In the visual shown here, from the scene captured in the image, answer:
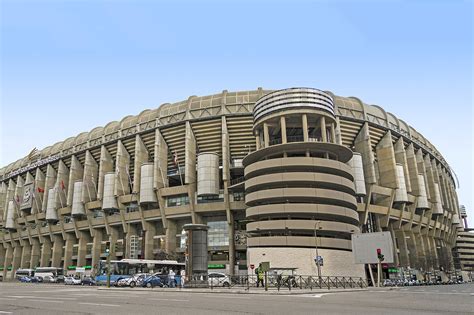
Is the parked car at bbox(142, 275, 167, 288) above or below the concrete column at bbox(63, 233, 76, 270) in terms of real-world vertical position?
below

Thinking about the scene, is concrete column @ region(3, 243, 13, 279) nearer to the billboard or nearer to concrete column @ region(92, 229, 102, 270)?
concrete column @ region(92, 229, 102, 270)

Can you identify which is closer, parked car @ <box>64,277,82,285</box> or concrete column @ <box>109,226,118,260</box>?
parked car @ <box>64,277,82,285</box>

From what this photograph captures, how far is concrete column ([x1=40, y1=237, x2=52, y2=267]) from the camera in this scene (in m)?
86.9

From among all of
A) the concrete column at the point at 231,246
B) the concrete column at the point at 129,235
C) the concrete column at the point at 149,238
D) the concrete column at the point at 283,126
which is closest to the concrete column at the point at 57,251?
the concrete column at the point at 129,235

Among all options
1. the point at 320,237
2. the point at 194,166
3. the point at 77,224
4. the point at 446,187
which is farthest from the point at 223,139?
the point at 446,187

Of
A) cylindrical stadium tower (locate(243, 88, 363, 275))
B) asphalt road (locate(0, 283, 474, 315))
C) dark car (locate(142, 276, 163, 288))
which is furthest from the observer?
cylindrical stadium tower (locate(243, 88, 363, 275))

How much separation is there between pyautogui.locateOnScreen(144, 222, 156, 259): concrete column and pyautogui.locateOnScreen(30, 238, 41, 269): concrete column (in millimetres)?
42154

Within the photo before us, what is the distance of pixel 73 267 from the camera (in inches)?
3027

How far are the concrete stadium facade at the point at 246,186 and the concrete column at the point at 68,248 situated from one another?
0.26 meters

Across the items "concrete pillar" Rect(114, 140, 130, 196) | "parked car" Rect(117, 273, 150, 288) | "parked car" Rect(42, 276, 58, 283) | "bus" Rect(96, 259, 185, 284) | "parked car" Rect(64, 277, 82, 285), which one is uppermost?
"concrete pillar" Rect(114, 140, 130, 196)

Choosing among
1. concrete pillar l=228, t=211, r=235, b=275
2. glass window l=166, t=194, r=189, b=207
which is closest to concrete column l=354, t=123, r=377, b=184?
concrete pillar l=228, t=211, r=235, b=275

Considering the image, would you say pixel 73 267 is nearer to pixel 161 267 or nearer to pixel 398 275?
pixel 161 267

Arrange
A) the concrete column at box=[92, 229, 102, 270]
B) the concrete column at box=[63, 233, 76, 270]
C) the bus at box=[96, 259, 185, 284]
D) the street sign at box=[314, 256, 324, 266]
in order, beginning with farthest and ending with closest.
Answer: the concrete column at box=[63, 233, 76, 270]
the concrete column at box=[92, 229, 102, 270]
the bus at box=[96, 259, 185, 284]
the street sign at box=[314, 256, 324, 266]

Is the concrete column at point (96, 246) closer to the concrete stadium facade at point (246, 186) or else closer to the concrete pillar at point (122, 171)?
the concrete stadium facade at point (246, 186)
